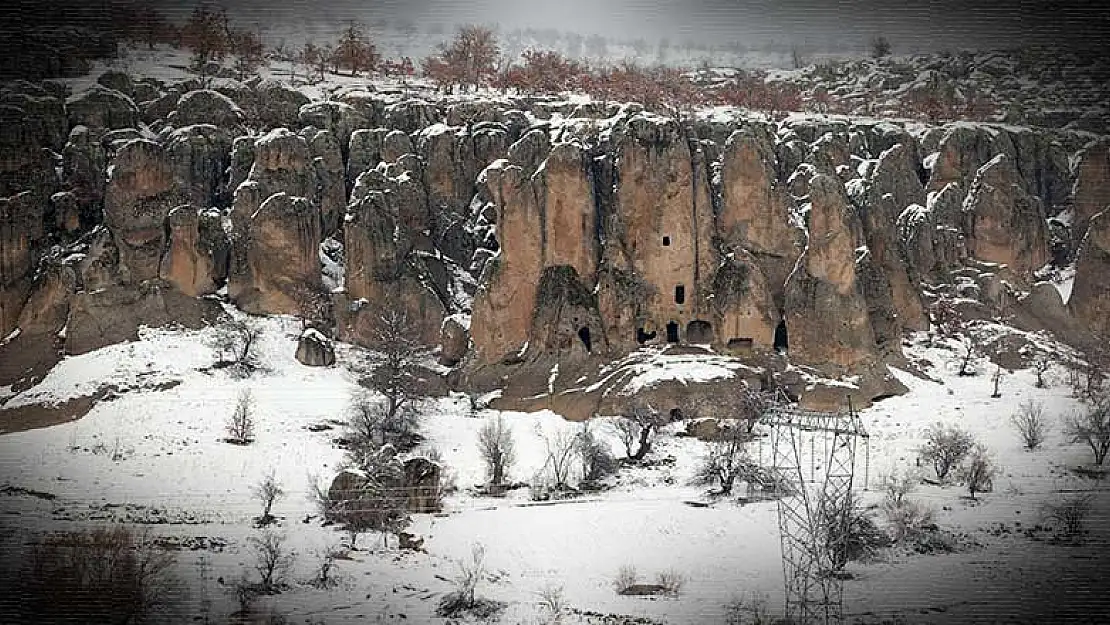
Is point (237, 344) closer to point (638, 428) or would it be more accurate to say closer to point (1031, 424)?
point (638, 428)

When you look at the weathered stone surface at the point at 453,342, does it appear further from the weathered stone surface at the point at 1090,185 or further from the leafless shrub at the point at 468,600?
the weathered stone surface at the point at 1090,185

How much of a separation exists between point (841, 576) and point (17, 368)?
27.7 meters

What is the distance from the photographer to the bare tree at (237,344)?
105ft

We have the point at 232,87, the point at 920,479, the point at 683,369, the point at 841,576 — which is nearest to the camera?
the point at 841,576

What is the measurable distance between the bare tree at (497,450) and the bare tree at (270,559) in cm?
665

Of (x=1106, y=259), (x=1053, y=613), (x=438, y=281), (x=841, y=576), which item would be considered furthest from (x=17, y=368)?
(x=1106, y=259)

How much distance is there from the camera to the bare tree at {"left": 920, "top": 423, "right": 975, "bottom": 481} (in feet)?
81.1

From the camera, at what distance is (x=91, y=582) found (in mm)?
15227

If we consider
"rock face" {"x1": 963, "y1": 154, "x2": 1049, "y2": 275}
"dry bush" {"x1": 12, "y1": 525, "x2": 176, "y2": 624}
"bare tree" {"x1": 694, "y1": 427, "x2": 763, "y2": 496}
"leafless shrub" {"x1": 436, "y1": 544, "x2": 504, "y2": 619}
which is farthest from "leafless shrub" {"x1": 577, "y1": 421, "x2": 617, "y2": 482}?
"rock face" {"x1": 963, "y1": 154, "x2": 1049, "y2": 275}

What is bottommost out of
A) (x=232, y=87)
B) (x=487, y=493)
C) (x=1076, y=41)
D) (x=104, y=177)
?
(x=487, y=493)

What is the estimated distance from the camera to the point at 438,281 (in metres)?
38.0

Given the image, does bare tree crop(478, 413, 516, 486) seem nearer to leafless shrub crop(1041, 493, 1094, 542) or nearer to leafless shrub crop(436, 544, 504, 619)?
leafless shrub crop(436, 544, 504, 619)

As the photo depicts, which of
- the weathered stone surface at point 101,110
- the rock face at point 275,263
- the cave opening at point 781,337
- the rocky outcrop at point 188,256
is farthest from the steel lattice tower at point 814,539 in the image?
the weathered stone surface at point 101,110

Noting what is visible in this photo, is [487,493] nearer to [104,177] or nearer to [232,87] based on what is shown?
[104,177]
